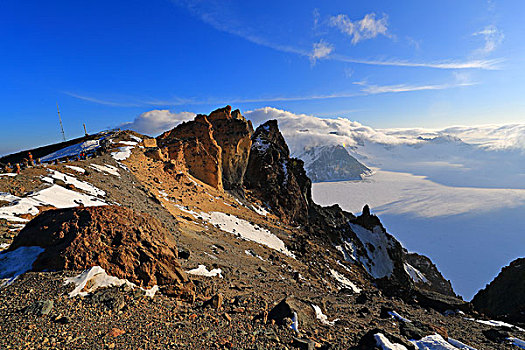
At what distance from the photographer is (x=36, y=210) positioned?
13844 mm

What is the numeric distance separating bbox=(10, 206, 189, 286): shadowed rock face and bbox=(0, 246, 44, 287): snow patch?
204mm

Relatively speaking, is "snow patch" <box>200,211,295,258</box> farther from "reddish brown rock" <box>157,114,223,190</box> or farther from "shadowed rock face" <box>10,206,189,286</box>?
"shadowed rock face" <box>10,206,189,286</box>

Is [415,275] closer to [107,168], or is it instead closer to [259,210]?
[259,210]

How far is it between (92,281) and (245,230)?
25.8 metres

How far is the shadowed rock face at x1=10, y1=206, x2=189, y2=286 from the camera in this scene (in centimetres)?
841

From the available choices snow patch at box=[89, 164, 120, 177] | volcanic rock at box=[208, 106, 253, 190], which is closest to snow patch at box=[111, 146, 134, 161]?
snow patch at box=[89, 164, 120, 177]

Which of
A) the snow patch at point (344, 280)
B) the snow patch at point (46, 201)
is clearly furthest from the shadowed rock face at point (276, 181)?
the snow patch at point (46, 201)

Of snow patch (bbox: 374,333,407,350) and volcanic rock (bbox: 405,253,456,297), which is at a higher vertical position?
snow patch (bbox: 374,333,407,350)

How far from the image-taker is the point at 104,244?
8938 millimetres

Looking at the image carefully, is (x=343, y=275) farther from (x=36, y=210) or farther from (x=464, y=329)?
(x=36, y=210)

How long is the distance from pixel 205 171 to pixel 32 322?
43885 mm

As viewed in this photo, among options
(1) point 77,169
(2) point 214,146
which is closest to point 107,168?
(1) point 77,169

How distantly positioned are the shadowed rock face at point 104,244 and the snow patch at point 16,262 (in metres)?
0.20

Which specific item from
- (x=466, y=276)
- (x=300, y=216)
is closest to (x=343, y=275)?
(x=300, y=216)
